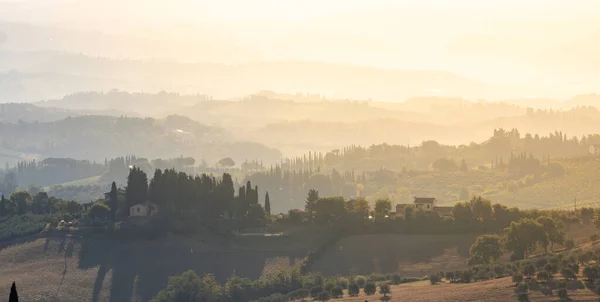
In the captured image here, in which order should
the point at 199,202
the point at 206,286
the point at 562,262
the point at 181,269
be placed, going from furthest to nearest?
the point at 199,202 < the point at 181,269 < the point at 206,286 < the point at 562,262

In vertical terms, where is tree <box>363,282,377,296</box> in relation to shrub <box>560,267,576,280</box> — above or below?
below

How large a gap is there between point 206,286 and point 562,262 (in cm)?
3733

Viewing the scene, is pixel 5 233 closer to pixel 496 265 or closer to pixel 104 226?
pixel 104 226

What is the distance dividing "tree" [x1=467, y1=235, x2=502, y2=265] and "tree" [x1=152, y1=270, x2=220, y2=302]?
28281 millimetres

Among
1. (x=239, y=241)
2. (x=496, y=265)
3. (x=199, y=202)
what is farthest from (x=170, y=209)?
(x=496, y=265)

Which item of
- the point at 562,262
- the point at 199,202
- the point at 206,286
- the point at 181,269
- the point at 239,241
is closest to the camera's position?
the point at 562,262

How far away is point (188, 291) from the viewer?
115312 mm

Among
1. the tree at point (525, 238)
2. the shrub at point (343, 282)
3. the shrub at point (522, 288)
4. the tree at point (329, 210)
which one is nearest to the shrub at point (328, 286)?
the shrub at point (343, 282)

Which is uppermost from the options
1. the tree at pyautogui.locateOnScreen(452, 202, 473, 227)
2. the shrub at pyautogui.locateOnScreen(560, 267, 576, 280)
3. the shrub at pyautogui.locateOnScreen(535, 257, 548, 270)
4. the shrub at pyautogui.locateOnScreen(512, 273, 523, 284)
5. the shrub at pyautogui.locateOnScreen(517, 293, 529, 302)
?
the tree at pyautogui.locateOnScreen(452, 202, 473, 227)

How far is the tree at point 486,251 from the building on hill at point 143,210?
151 ft

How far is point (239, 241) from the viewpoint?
137375 millimetres

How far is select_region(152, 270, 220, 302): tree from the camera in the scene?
376 feet

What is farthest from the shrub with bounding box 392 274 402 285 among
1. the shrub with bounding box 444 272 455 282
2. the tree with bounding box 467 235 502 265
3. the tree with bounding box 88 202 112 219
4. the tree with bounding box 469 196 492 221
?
the tree with bounding box 88 202 112 219

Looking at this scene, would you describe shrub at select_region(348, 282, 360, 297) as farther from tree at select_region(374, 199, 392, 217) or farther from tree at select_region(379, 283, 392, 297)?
tree at select_region(374, 199, 392, 217)
